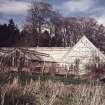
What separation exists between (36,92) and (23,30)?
52685mm

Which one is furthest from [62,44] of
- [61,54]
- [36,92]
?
[36,92]

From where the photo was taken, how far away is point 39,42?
61125 mm

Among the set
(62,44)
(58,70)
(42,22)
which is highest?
(42,22)

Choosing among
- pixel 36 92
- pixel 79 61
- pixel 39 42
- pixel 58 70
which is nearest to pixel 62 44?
pixel 39 42

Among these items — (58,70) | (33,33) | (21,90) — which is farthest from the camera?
(33,33)

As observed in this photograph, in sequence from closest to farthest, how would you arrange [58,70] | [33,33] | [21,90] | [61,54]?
[21,90], [58,70], [61,54], [33,33]

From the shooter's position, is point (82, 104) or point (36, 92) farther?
point (36, 92)

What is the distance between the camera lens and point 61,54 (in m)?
47.7

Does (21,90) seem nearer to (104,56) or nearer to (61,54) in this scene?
(104,56)

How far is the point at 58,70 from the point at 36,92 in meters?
26.4

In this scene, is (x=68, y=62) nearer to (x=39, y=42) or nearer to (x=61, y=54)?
(x=61, y=54)

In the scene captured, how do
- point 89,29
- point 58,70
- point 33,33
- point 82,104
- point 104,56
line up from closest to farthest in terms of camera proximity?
point 82,104 < point 58,70 < point 104,56 < point 33,33 < point 89,29

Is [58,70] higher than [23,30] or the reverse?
the reverse

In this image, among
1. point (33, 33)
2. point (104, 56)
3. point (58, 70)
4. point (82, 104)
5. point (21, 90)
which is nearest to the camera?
point (82, 104)
